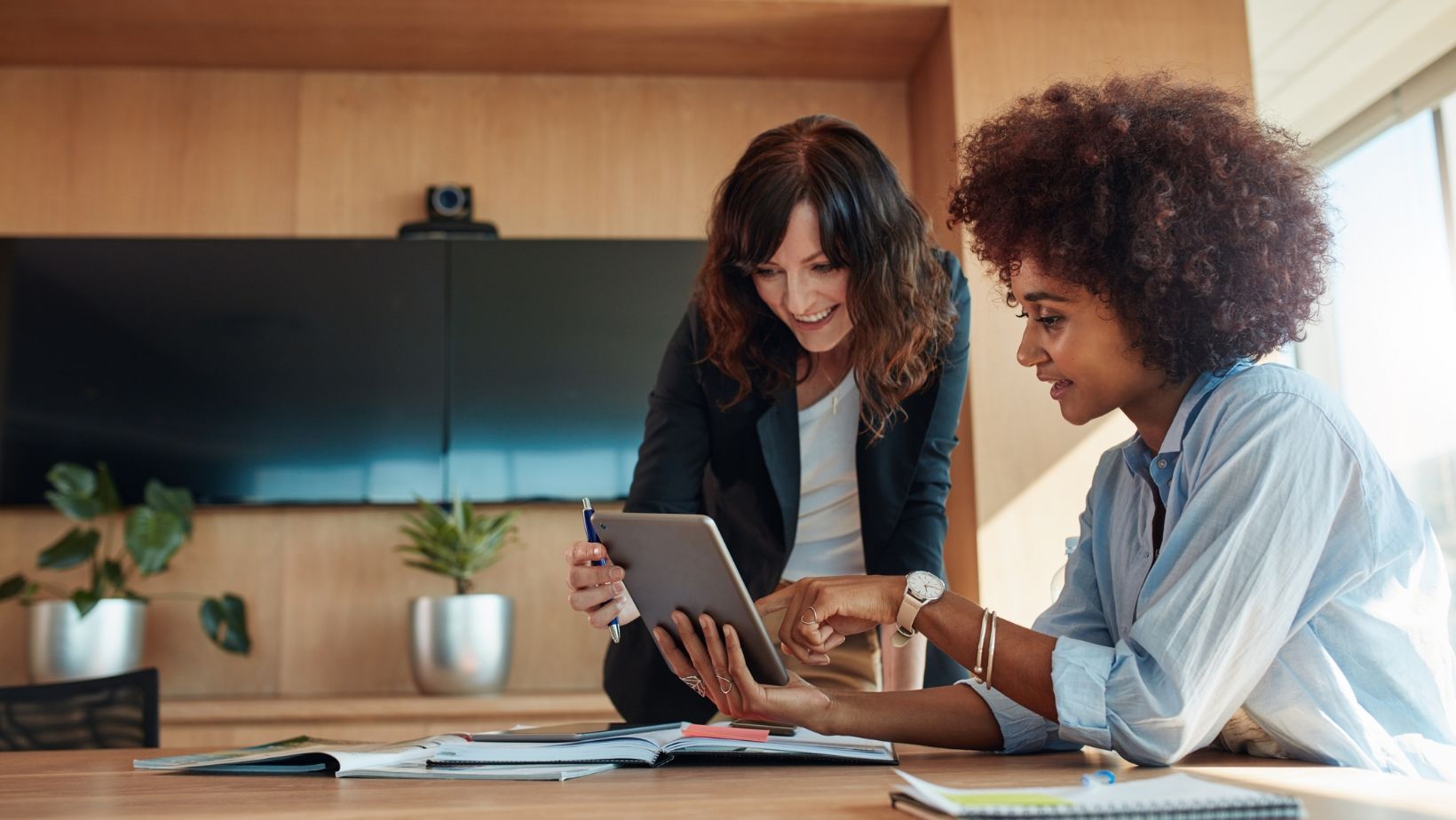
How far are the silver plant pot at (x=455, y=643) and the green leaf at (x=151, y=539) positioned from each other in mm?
650

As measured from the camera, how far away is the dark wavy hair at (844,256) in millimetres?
1750

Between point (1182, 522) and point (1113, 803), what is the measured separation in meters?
0.43

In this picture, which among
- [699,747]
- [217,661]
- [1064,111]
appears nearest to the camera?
[699,747]

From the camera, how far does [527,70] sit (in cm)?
383

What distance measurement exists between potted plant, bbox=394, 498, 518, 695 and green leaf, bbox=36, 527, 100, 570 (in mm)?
812

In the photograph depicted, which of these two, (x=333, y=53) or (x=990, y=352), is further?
(x=333, y=53)

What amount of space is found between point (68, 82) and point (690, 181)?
1.90 metres

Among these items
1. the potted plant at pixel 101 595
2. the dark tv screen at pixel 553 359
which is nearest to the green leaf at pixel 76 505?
the potted plant at pixel 101 595

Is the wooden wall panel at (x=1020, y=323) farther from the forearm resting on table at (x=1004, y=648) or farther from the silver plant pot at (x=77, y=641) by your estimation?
the silver plant pot at (x=77, y=641)

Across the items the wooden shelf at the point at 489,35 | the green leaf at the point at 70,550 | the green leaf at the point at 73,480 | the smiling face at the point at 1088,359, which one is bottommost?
the green leaf at the point at 70,550

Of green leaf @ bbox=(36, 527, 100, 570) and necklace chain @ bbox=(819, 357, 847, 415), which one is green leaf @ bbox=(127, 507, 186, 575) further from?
necklace chain @ bbox=(819, 357, 847, 415)

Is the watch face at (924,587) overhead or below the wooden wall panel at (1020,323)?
below

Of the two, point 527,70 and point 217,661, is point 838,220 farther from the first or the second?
point 217,661

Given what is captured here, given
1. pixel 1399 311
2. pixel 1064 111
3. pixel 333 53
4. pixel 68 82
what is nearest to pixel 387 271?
pixel 333 53
